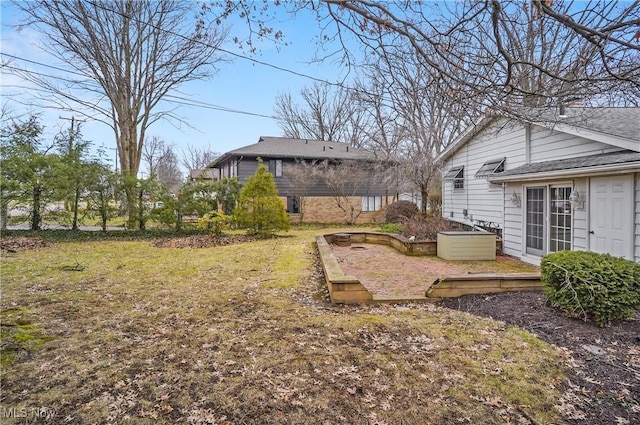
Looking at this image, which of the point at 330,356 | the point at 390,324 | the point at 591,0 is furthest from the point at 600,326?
the point at 591,0

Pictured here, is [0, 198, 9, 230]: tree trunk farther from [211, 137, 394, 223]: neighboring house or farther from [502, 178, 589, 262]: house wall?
[502, 178, 589, 262]: house wall

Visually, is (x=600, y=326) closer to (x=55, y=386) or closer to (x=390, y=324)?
(x=390, y=324)

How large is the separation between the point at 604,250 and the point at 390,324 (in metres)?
4.92

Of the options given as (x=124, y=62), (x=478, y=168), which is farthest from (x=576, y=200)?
(x=124, y=62)

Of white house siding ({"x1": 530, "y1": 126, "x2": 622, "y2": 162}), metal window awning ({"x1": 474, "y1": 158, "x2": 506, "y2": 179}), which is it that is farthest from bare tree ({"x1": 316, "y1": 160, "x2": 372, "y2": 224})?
white house siding ({"x1": 530, "y1": 126, "x2": 622, "y2": 162})

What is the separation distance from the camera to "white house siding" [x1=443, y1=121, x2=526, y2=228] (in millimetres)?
9039

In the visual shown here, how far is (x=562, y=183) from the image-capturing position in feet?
23.4

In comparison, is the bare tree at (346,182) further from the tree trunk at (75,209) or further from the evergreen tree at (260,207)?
the tree trunk at (75,209)

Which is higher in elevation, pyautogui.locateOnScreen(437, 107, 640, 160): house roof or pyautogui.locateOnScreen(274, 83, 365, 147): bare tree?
pyautogui.locateOnScreen(274, 83, 365, 147): bare tree

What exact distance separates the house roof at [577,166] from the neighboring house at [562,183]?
0.02 meters

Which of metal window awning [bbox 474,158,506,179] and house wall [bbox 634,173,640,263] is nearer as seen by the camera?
house wall [bbox 634,173,640,263]

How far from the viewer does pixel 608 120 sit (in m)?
6.96

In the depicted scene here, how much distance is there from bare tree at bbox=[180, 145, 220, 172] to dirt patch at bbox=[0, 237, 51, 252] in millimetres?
28567

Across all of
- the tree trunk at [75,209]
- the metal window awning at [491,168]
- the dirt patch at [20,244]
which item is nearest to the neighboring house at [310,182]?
the tree trunk at [75,209]
